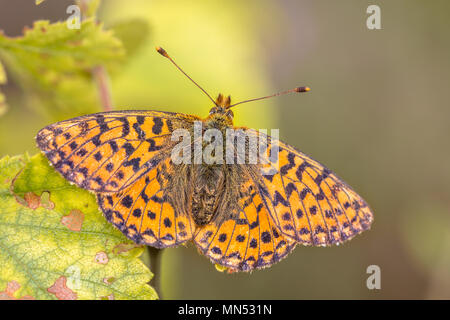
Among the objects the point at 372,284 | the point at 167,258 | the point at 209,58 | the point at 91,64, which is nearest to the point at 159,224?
the point at 91,64

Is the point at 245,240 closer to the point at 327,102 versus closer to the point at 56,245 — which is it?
the point at 56,245

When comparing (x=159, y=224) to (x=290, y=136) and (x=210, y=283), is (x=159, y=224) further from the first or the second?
(x=290, y=136)

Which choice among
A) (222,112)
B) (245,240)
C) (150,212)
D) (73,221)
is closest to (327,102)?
(222,112)

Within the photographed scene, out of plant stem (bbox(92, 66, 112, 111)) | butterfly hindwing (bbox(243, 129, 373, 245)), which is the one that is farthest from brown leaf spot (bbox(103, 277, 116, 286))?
plant stem (bbox(92, 66, 112, 111))

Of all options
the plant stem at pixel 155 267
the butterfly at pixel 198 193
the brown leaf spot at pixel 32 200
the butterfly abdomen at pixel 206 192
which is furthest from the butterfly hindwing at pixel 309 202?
the brown leaf spot at pixel 32 200

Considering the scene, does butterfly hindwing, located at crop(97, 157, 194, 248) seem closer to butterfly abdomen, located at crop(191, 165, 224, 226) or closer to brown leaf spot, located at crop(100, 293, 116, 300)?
butterfly abdomen, located at crop(191, 165, 224, 226)

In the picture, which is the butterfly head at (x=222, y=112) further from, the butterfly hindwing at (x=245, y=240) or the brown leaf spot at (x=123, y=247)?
the brown leaf spot at (x=123, y=247)
